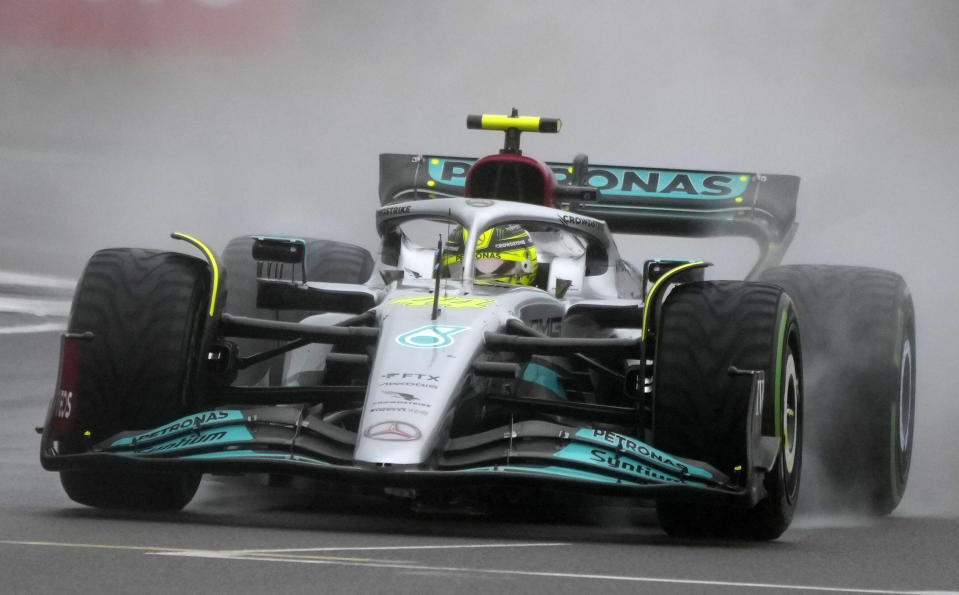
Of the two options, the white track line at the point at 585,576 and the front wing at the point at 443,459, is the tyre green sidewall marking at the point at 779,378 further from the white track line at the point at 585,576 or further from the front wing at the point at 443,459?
the white track line at the point at 585,576

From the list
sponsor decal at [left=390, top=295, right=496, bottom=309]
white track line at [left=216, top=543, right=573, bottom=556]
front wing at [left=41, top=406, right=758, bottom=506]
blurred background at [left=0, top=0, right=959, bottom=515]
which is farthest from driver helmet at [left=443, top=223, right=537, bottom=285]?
blurred background at [left=0, top=0, right=959, bottom=515]

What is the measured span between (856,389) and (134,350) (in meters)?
3.73

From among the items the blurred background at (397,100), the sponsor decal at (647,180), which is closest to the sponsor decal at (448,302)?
the sponsor decal at (647,180)

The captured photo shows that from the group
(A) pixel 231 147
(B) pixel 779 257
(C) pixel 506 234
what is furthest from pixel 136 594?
(A) pixel 231 147

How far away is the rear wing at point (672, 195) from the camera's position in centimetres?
1211

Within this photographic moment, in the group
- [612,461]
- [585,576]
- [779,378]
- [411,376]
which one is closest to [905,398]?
[779,378]

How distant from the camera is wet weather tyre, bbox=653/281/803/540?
7.40m

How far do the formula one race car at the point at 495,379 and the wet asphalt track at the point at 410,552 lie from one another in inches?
9.1

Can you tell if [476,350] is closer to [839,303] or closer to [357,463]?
[357,463]

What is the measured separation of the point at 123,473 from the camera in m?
7.73

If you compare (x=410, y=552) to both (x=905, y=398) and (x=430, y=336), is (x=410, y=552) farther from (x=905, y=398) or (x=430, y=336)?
(x=905, y=398)

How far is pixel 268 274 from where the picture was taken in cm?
955

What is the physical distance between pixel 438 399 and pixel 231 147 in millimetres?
18436

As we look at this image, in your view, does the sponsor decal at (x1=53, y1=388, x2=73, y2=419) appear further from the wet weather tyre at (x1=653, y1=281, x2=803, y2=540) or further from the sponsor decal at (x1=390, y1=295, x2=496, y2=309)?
the wet weather tyre at (x1=653, y1=281, x2=803, y2=540)
